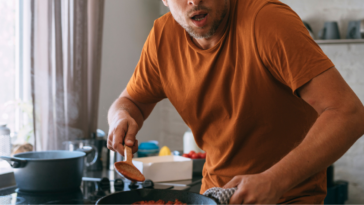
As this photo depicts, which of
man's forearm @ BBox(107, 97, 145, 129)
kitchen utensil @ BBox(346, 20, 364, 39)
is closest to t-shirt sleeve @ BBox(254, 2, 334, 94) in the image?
man's forearm @ BBox(107, 97, 145, 129)

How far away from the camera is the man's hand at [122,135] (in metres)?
1.04

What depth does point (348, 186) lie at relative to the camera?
112 inches

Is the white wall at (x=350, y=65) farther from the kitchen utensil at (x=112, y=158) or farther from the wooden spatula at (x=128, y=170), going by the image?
the wooden spatula at (x=128, y=170)

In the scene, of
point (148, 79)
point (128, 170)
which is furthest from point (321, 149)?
point (148, 79)

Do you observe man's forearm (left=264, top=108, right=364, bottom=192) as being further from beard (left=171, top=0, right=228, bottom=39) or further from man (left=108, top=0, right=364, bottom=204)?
beard (left=171, top=0, right=228, bottom=39)

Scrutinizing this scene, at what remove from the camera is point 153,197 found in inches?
33.4

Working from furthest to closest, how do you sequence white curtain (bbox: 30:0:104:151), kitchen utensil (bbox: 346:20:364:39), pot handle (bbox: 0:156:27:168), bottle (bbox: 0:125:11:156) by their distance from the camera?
kitchen utensil (bbox: 346:20:364:39) → white curtain (bbox: 30:0:104:151) → bottle (bbox: 0:125:11:156) → pot handle (bbox: 0:156:27:168)

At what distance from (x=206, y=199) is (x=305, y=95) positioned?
1.09ft

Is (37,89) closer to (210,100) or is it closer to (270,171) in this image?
(210,100)

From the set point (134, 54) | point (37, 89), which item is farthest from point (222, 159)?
point (134, 54)

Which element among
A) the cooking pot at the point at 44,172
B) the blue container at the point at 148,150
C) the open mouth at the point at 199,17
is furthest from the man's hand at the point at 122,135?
the blue container at the point at 148,150

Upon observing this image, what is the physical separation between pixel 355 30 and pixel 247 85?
217cm

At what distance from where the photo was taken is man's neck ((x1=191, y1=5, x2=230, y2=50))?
3.41 ft

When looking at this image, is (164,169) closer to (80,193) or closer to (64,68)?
(80,193)
